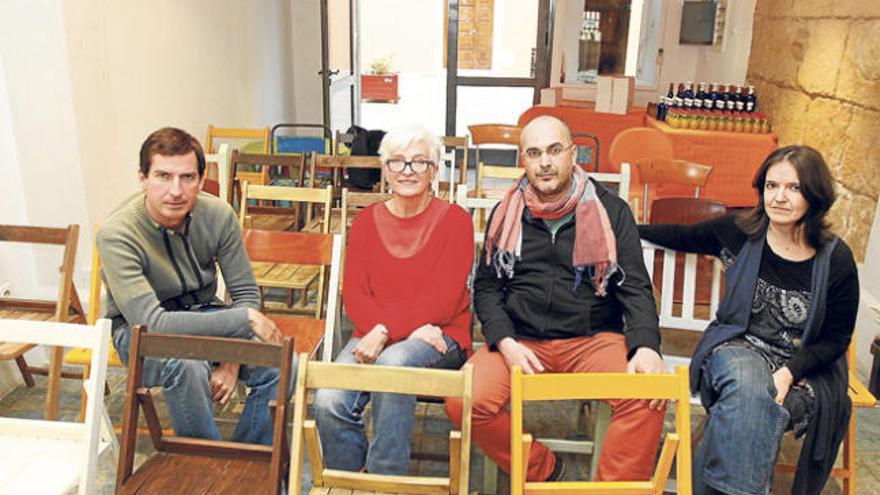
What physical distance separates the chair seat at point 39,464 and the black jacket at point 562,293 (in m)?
1.19

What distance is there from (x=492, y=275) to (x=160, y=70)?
2818mm

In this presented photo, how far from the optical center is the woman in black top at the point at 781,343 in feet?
6.30

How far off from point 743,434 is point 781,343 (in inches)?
13.7

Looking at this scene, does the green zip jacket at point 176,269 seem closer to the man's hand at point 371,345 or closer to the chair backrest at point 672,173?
the man's hand at point 371,345

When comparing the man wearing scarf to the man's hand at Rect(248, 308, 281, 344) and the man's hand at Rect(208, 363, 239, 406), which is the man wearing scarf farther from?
the man's hand at Rect(208, 363, 239, 406)

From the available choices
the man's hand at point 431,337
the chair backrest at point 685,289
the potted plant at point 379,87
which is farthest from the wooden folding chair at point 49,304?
the potted plant at point 379,87

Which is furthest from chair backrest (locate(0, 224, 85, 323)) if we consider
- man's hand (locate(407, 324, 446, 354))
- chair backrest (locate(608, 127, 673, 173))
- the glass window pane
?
the glass window pane

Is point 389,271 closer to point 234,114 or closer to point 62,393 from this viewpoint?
point 62,393

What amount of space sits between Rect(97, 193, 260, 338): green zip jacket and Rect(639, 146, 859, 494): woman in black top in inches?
56.6

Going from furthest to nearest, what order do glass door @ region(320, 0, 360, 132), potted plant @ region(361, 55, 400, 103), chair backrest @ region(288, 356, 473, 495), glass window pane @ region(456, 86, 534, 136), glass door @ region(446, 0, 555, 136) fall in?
potted plant @ region(361, 55, 400, 103) → glass window pane @ region(456, 86, 534, 136) → glass door @ region(446, 0, 555, 136) → glass door @ region(320, 0, 360, 132) → chair backrest @ region(288, 356, 473, 495)

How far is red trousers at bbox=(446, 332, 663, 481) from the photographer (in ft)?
6.30

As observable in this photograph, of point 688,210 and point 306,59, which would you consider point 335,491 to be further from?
point 306,59

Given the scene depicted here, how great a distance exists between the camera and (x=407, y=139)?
2252 millimetres

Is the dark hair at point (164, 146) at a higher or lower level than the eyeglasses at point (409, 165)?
higher
